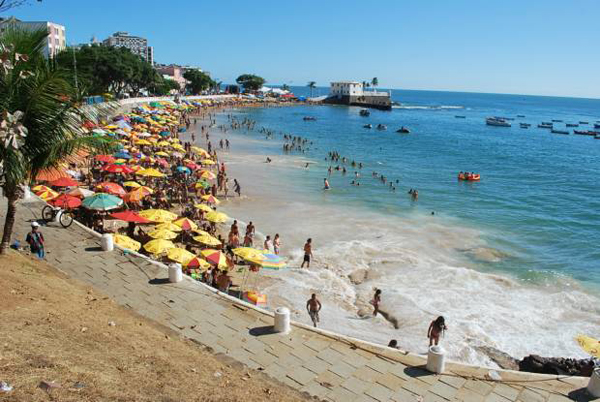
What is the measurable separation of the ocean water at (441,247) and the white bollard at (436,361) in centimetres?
375

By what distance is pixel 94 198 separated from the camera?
1510 cm

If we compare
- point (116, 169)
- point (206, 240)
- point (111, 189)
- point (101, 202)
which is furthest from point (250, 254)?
point (116, 169)

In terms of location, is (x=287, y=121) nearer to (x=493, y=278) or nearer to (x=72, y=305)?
(x=493, y=278)

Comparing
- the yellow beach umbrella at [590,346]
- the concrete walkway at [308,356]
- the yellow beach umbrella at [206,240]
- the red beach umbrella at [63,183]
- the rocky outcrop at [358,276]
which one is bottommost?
the rocky outcrop at [358,276]

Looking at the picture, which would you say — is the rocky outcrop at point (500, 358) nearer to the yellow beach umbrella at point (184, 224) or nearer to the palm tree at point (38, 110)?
the yellow beach umbrella at point (184, 224)

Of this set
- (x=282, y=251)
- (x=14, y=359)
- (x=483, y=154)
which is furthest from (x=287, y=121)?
(x=14, y=359)

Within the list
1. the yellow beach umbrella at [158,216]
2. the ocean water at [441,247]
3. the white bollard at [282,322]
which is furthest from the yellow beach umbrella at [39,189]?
the white bollard at [282,322]

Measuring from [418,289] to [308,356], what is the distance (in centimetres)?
820

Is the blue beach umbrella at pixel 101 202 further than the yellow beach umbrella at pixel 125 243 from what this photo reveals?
Yes

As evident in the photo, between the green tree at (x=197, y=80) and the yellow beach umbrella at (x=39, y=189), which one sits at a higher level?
the green tree at (x=197, y=80)

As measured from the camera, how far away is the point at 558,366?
10250 mm

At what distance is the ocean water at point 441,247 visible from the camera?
1339 centimetres

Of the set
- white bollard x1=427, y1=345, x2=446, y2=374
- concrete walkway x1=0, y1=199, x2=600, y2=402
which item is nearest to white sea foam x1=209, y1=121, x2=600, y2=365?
concrete walkway x1=0, y1=199, x2=600, y2=402

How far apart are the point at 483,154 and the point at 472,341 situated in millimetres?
48992
